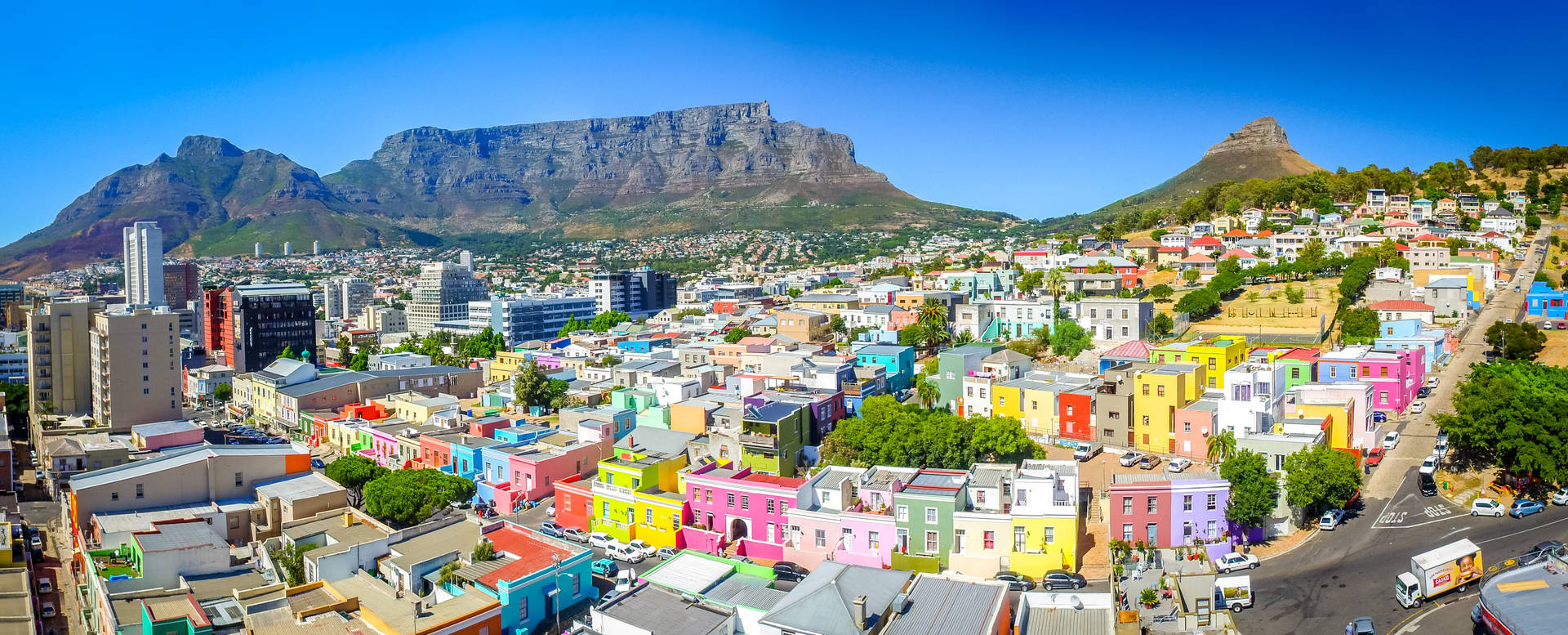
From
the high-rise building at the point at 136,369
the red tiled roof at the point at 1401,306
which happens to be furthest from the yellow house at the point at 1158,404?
the high-rise building at the point at 136,369

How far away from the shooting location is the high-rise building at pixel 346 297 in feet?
470

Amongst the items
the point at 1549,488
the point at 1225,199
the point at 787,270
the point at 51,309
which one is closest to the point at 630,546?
the point at 1549,488

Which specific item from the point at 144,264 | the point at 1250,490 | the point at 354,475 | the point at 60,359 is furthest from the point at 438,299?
the point at 1250,490

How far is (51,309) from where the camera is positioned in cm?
5612

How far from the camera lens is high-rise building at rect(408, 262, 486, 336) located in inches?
4761

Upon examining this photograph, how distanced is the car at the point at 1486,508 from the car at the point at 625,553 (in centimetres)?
2620

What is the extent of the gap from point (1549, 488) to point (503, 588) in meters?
32.8

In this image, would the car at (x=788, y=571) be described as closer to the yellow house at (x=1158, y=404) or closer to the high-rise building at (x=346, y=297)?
the yellow house at (x=1158, y=404)

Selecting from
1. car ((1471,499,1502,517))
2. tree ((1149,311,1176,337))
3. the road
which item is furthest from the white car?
tree ((1149,311,1176,337))

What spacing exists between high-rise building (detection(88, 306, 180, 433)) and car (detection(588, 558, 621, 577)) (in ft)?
114

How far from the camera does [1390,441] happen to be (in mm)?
36500

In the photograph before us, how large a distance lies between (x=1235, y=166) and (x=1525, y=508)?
144364 millimetres

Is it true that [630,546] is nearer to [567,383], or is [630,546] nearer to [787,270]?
[567,383]

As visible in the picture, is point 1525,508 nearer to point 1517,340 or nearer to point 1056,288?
point 1517,340
